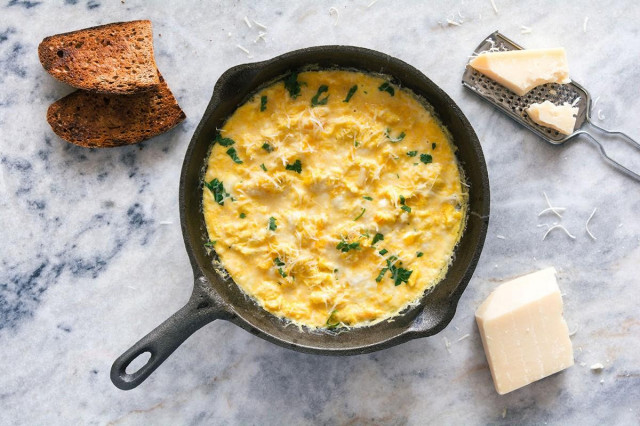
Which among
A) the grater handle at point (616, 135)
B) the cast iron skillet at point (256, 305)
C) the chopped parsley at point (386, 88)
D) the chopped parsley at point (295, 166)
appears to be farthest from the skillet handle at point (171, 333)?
the grater handle at point (616, 135)

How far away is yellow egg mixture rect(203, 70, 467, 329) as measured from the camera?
319 centimetres

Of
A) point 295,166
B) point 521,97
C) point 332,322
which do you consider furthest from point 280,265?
point 521,97

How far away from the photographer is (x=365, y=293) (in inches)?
128

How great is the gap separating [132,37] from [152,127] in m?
0.49

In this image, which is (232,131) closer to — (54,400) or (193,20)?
(193,20)

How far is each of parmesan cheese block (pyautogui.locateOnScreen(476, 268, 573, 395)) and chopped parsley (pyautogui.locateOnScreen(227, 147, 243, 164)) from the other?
1.48 metres

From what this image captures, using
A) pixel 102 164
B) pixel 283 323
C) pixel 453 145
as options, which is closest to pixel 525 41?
pixel 453 145

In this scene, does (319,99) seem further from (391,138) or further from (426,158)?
(426,158)

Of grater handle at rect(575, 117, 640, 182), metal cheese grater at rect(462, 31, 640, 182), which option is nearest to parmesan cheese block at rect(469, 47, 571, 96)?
metal cheese grater at rect(462, 31, 640, 182)

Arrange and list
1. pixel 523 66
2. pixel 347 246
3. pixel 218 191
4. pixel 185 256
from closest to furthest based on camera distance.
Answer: pixel 347 246 < pixel 218 191 < pixel 523 66 < pixel 185 256

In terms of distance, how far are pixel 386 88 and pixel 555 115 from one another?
0.91 meters

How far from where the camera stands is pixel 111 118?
3520 millimetres

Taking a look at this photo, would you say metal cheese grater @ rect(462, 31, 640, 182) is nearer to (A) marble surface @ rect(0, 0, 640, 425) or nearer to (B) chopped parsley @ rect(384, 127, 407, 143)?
(A) marble surface @ rect(0, 0, 640, 425)

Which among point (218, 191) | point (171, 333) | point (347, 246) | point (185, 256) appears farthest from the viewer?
point (185, 256)
